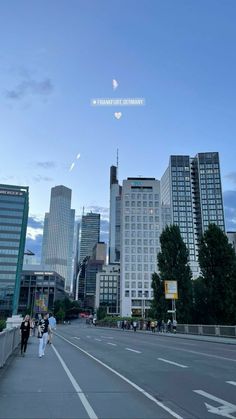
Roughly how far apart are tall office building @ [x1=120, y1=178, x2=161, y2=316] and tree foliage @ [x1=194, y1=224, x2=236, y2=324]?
102 m

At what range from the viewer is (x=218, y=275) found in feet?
150

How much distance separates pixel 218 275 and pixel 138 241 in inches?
4332

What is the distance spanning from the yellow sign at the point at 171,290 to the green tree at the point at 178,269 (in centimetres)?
407

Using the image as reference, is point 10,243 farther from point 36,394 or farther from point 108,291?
point 36,394

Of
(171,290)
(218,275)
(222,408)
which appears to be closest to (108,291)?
(171,290)

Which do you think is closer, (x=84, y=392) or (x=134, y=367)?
(x=84, y=392)

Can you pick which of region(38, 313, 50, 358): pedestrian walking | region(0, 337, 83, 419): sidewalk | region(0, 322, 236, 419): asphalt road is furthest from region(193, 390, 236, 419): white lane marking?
region(38, 313, 50, 358): pedestrian walking

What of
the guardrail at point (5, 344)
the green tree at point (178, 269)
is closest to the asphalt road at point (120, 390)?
the guardrail at point (5, 344)

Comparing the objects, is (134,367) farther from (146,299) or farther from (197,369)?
(146,299)

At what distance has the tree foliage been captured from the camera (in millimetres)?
44281

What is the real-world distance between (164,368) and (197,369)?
1.08 m

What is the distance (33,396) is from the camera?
7945 millimetres

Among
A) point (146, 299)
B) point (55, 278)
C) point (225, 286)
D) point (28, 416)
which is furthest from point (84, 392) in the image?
point (55, 278)

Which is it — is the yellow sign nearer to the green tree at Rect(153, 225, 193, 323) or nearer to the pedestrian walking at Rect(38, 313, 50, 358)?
the green tree at Rect(153, 225, 193, 323)
